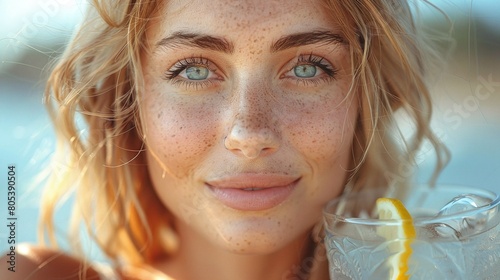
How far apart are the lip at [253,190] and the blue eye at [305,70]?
19cm

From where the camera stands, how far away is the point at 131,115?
142cm

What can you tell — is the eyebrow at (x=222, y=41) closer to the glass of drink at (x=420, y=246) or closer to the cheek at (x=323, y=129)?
the cheek at (x=323, y=129)

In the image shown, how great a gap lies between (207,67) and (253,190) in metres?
0.23

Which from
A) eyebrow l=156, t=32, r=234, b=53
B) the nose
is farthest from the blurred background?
the nose

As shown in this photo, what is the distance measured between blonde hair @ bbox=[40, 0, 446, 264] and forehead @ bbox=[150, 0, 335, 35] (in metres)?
0.07

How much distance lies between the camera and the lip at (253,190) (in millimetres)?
1274

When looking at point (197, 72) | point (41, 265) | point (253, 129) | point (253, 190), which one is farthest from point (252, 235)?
point (41, 265)

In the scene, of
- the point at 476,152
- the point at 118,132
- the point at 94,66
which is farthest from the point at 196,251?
the point at 476,152

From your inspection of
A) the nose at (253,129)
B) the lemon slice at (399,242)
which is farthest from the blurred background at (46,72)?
the lemon slice at (399,242)

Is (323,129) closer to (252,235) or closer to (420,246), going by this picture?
(252,235)

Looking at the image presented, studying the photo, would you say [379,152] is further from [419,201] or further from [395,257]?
[395,257]

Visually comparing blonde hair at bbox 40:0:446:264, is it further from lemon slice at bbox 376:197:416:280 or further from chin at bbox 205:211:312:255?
lemon slice at bbox 376:197:416:280

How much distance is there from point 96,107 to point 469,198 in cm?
73

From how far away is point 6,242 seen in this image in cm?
143
